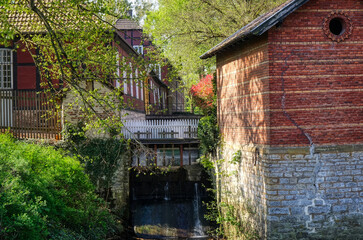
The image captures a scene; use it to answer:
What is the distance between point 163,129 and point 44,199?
34.6 ft

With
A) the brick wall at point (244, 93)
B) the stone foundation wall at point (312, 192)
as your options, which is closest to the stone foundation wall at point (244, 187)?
the stone foundation wall at point (312, 192)

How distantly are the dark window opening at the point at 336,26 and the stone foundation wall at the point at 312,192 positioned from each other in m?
2.89

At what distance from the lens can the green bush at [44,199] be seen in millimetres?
7234

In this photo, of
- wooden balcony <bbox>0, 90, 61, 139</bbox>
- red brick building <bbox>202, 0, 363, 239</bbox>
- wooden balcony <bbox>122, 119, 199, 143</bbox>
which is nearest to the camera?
red brick building <bbox>202, 0, 363, 239</bbox>

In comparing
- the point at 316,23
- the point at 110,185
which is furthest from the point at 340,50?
the point at 110,185

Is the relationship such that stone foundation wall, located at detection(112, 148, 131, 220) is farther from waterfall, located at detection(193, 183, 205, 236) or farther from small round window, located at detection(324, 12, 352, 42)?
small round window, located at detection(324, 12, 352, 42)

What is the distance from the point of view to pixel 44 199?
349 inches

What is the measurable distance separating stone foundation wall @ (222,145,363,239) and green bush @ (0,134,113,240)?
14.8 feet

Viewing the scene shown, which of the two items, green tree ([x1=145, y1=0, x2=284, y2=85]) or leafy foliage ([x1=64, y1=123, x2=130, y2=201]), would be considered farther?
green tree ([x1=145, y1=0, x2=284, y2=85])

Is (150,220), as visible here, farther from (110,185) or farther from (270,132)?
(270,132)

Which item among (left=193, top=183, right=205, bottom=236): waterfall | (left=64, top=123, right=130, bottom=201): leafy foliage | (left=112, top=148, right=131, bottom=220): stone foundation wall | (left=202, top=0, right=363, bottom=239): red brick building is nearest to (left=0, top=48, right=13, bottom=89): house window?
(left=64, top=123, right=130, bottom=201): leafy foliage

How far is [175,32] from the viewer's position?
2030 centimetres

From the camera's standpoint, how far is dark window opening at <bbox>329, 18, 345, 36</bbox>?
1123 centimetres

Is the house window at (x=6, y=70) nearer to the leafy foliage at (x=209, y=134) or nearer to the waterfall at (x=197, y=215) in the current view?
the leafy foliage at (x=209, y=134)
